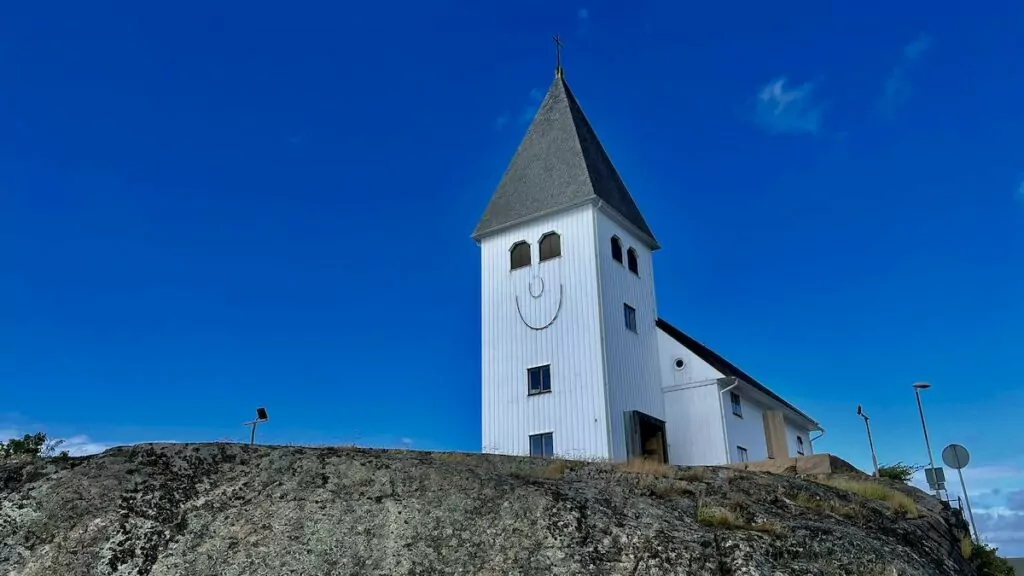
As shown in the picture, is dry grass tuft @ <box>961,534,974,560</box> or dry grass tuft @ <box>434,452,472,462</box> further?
dry grass tuft @ <box>961,534,974,560</box>

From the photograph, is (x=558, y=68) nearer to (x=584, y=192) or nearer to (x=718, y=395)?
(x=584, y=192)

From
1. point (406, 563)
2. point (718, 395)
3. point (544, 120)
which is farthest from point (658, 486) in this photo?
point (544, 120)

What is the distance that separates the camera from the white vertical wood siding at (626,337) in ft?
87.5

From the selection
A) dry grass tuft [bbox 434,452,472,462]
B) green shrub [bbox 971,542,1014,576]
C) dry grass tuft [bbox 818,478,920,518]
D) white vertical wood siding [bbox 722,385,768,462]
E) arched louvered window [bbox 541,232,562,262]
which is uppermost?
arched louvered window [bbox 541,232,562,262]

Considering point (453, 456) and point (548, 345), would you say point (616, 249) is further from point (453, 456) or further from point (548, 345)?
point (453, 456)

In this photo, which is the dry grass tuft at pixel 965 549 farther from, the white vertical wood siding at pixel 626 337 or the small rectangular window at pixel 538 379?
the small rectangular window at pixel 538 379

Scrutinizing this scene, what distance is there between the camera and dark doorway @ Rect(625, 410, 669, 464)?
86.9 ft

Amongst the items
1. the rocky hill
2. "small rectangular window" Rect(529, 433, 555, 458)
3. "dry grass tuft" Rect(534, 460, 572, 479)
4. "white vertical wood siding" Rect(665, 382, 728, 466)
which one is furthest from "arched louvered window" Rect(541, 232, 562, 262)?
the rocky hill

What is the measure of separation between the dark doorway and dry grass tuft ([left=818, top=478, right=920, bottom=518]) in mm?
11643

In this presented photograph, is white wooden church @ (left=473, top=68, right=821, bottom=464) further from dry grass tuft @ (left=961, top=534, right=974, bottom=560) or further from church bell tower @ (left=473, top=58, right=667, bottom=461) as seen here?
dry grass tuft @ (left=961, top=534, right=974, bottom=560)

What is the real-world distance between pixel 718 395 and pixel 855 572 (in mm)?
20935

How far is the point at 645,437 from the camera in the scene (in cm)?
2817

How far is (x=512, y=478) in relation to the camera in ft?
34.2

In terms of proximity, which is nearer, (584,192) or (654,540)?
(654,540)
